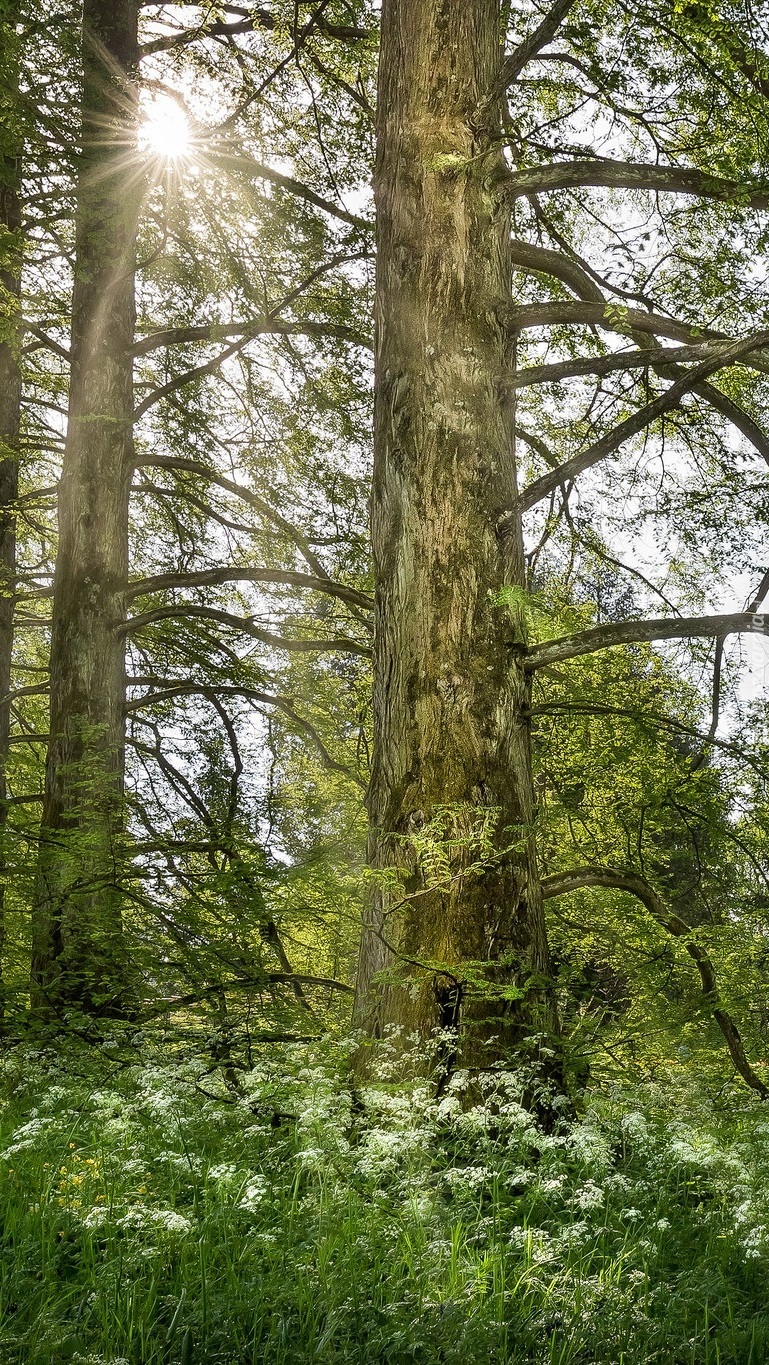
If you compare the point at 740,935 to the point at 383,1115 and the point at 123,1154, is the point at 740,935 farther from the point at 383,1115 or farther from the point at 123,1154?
the point at 123,1154

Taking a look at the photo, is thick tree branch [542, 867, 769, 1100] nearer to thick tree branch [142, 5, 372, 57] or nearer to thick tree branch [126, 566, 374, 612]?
thick tree branch [126, 566, 374, 612]

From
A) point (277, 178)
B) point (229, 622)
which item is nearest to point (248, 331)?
point (277, 178)

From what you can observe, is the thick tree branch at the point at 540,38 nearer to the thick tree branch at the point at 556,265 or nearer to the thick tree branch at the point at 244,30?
the thick tree branch at the point at 556,265

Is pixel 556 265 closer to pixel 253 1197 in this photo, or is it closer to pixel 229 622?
pixel 229 622

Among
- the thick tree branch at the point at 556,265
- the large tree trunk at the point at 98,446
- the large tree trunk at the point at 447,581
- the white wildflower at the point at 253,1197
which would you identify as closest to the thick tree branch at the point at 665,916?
the large tree trunk at the point at 447,581

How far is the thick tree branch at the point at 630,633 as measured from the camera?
16.4 feet

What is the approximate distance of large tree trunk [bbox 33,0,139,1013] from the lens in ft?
24.6

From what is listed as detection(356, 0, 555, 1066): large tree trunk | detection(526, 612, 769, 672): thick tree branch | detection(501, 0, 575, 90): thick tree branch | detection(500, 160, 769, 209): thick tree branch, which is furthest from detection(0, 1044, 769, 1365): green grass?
detection(501, 0, 575, 90): thick tree branch

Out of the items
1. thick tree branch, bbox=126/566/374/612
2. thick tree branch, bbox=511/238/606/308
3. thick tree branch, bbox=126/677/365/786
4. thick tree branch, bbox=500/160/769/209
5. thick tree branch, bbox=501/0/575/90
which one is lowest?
thick tree branch, bbox=126/677/365/786

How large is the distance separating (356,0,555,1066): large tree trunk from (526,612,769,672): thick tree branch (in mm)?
150

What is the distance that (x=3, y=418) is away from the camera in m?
10.0

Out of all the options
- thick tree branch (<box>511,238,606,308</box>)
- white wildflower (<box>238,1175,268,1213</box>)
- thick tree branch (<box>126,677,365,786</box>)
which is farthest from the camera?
thick tree branch (<box>126,677,365,786</box>)

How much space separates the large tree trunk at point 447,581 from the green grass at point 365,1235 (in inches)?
24.0

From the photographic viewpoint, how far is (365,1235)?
10.4 feet
